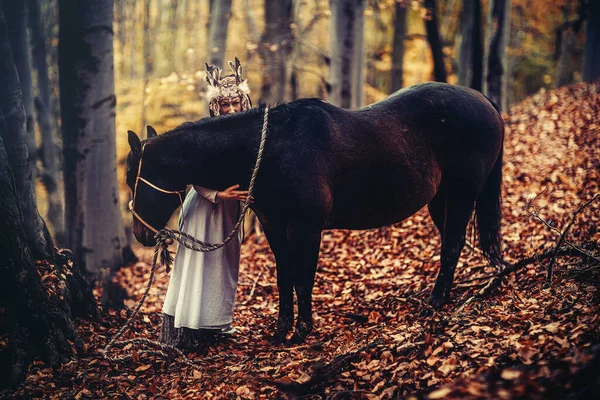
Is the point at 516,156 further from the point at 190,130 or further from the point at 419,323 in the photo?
the point at 190,130

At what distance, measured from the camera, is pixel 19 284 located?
13.5 feet

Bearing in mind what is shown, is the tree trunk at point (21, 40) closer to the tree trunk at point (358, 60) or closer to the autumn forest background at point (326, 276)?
the autumn forest background at point (326, 276)

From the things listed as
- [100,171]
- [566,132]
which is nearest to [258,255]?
[100,171]

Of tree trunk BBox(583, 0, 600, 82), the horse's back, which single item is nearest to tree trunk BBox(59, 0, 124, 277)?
the horse's back

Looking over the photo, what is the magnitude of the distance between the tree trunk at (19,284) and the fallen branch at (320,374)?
1.89m

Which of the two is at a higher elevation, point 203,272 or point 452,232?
point 452,232

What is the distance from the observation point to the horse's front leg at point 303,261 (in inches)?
175

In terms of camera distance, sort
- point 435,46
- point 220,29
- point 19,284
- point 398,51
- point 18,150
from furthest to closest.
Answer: point 398,51, point 220,29, point 435,46, point 18,150, point 19,284

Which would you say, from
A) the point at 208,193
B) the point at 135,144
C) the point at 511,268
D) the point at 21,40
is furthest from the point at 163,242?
the point at 21,40

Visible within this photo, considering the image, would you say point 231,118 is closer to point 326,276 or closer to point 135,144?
point 135,144

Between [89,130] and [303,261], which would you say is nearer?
[303,261]

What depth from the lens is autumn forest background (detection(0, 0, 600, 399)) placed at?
11.6 ft

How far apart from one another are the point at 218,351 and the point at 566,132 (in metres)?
7.77

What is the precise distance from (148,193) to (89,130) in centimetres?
288
